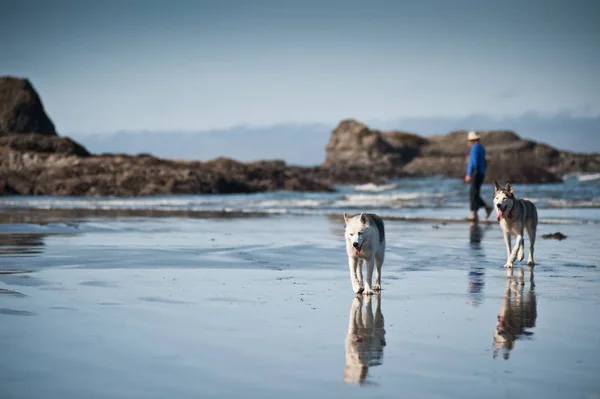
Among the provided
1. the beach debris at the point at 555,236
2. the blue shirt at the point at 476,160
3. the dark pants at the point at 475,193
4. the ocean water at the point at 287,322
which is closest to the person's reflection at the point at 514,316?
the ocean water at the point at 287,322

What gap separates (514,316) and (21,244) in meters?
9.32

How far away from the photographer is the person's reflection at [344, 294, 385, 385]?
5.26 m

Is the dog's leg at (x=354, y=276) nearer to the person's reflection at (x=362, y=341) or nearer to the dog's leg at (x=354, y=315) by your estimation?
the dog's leg at (x=354, y=315)

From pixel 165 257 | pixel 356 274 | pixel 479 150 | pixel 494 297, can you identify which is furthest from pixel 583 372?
pixel 479 150

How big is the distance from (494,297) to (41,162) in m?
40.2

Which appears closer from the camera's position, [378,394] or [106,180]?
[378,394]

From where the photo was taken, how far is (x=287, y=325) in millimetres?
6840

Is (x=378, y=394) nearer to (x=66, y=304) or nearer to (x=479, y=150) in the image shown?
(x=66, y=304)

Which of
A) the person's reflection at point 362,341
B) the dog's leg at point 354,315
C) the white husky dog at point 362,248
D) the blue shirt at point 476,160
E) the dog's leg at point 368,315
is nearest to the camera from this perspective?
the person's reflection at point 362,341

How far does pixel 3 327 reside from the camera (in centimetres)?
653

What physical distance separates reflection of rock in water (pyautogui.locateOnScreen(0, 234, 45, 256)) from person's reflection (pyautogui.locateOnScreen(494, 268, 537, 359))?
7.35m

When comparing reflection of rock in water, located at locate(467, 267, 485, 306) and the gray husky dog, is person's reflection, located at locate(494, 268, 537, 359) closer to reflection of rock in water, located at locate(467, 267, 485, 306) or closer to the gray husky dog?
reflection of rock in water, located at locate(467, 267, 485, 306)

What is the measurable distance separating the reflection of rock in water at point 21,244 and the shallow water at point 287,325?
0.21ft

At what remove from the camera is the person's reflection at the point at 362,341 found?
5.26 m
